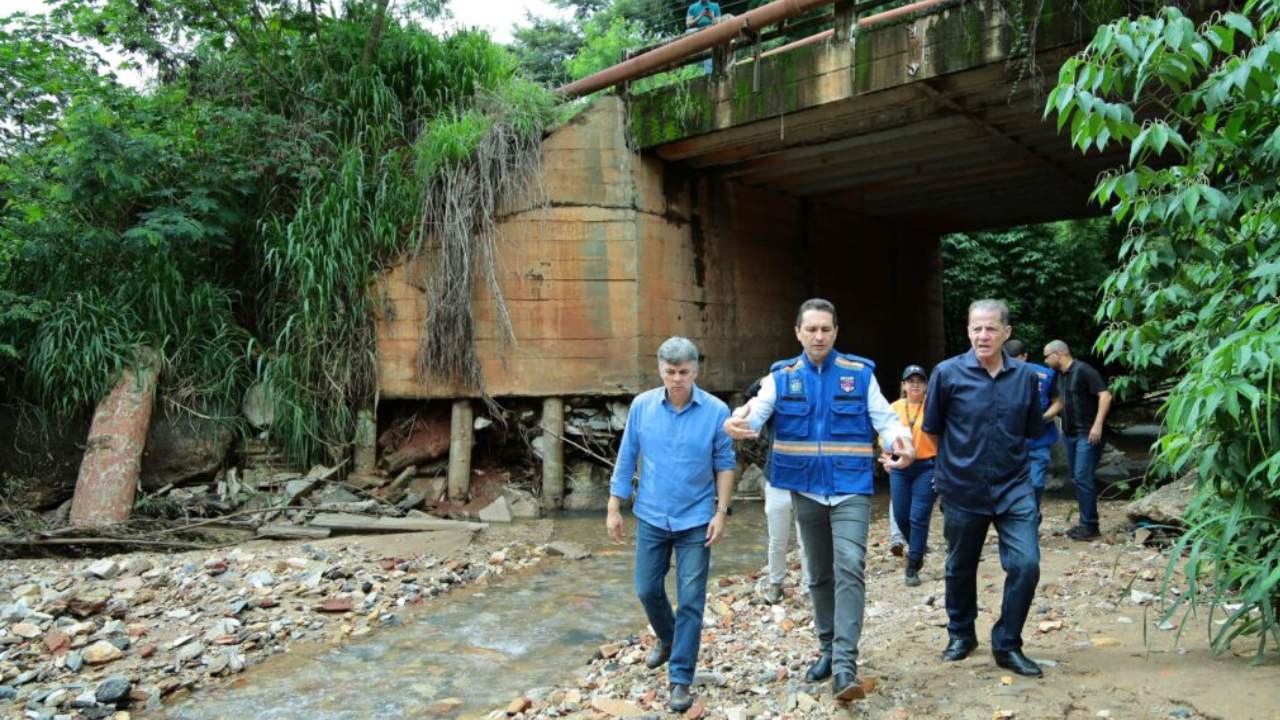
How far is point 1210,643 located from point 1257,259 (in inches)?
66.6

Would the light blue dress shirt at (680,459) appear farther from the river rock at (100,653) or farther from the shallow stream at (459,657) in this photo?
the river rock at (100,653)

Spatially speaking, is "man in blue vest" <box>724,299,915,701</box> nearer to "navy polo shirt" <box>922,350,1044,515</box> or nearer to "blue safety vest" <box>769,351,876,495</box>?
"blue safety vest" <box>769,351,876,495</box>

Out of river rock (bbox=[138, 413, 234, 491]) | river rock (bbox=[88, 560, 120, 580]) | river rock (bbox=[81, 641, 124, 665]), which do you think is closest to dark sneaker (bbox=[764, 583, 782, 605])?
river rock (bbox=[81, 641, 124, 665])

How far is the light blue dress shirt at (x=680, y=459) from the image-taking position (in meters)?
3.87

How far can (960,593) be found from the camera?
388 cm

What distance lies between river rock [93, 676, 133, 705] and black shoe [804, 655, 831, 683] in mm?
3616

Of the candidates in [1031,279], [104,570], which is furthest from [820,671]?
[1031,279]

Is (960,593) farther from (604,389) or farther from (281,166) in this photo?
(281,166)

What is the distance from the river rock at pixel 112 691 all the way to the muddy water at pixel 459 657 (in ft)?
0.86

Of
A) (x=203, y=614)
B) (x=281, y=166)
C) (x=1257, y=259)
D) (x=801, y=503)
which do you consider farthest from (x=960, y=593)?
(x=281, y=166)

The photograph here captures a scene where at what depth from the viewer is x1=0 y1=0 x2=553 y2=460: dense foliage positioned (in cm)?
926

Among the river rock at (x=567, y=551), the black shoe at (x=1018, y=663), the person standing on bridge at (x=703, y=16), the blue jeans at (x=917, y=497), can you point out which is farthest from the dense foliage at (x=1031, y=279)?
the black shoe at (x=1018, y=663)

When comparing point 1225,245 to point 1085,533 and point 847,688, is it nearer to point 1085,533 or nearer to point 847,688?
point 847,688

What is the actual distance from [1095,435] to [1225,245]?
3.14m
